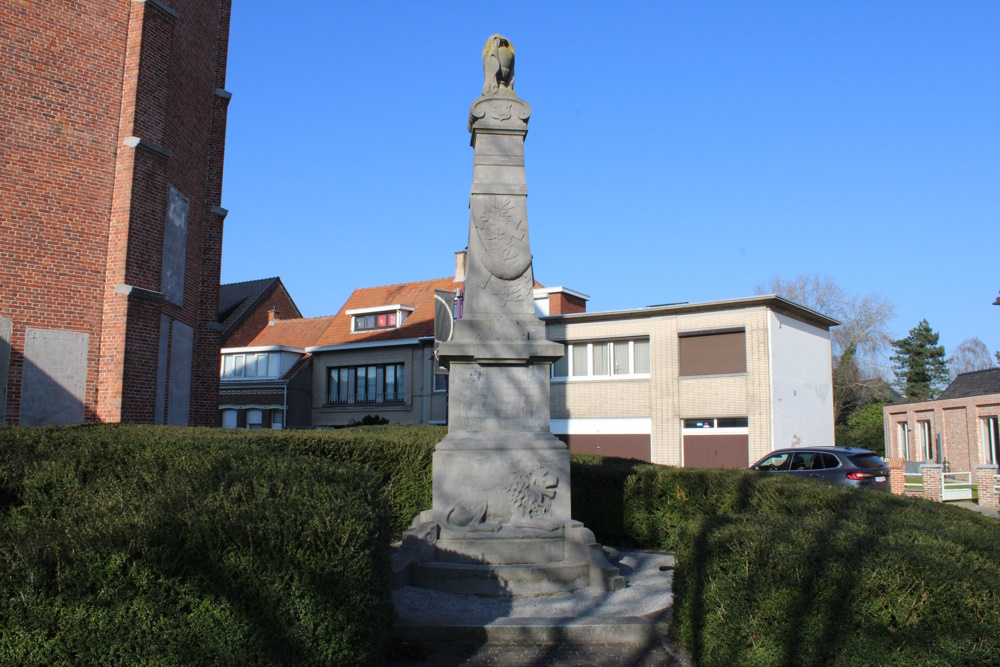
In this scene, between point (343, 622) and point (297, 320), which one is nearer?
point (343, 622)

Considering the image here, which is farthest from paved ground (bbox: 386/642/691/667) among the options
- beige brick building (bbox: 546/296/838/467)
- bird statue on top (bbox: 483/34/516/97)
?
beige brick building (bbox: 546/296/838/467)

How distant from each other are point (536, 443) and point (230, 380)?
35.9 metres

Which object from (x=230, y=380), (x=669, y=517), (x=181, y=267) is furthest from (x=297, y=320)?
(x=669, y=517)

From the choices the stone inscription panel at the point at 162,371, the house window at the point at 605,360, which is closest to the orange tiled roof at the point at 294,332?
the house window at the point at 605,360

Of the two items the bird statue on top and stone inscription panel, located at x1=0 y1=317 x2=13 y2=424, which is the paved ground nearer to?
the bird statue on top

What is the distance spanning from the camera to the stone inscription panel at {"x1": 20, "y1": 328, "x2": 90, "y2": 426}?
46.1 feet

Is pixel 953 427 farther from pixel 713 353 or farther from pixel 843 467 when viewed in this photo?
pixel 843 467

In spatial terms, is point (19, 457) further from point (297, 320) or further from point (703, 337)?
point (297, 320)

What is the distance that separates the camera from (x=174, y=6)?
17281mm

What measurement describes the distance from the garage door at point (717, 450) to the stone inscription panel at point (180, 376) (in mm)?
17321

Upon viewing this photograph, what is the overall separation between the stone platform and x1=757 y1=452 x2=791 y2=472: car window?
10842 mm

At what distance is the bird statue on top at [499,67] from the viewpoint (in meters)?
8.73

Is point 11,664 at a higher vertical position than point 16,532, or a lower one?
lower

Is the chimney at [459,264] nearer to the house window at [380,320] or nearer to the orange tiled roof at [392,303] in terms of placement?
the orange tiled roof at [392,303]
